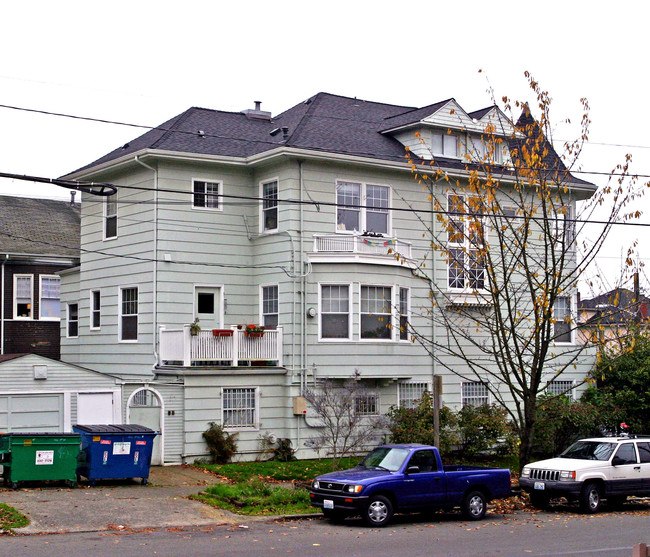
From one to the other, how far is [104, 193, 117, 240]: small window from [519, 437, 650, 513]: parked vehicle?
1477 centimetres

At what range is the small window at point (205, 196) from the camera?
87.9ft

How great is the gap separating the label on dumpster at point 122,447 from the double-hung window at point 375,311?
837 cm

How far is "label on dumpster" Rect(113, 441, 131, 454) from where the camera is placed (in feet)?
66.9

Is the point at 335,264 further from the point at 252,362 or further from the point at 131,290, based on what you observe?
the point at 131,290

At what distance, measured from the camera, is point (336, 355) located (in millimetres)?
26031

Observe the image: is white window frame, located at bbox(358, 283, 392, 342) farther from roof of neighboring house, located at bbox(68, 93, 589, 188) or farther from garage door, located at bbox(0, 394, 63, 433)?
garage door, located at bbox(0, 394, 63, 433)

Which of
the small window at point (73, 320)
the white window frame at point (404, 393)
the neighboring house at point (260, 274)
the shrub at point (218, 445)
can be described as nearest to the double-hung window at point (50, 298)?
the small window at point (73, 320)

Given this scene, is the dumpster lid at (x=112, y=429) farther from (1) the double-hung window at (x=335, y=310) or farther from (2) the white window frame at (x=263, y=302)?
(1) the double-hung window at (x=335, y=310)

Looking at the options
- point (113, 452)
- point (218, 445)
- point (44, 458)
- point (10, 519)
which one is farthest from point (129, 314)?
point (10, 519)

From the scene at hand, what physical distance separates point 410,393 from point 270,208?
23.1 feet

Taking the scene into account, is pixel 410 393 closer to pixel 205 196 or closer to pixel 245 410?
pixel 245 410

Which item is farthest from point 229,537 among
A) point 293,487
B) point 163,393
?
point 163,393

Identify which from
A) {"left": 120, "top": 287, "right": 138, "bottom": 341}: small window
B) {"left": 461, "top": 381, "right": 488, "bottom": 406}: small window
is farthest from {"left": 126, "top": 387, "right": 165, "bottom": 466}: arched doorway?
{"left": 461, "top": 381, "right": 488, "bottom": 406}: small window

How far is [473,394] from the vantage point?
96.5 ft
